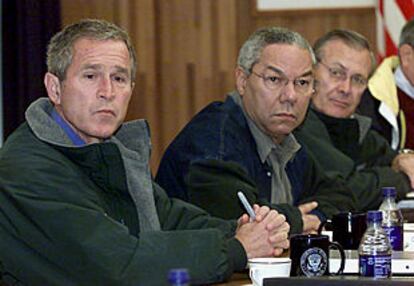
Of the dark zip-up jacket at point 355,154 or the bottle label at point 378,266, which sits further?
the dark zip-up jacket at point 355,154

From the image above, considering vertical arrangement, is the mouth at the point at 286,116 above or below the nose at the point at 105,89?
below

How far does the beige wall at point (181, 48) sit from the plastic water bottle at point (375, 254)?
3017 millimetres

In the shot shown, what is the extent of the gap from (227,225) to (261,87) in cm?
70

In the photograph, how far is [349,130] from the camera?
3.99 meters

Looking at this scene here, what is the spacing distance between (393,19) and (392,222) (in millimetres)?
2900

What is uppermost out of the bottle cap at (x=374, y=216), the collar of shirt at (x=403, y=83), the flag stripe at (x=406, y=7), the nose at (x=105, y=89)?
the flag stripe at (x=406, y=7)

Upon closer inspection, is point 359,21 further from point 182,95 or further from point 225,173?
point 225,173

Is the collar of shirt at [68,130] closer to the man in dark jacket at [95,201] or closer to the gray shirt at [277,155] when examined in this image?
the man in dark jacket at [95,201]

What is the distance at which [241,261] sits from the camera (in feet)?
7.44

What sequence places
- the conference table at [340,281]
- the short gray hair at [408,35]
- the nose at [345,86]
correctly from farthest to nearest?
1. the short gray hair at [408,35]
2. the nose at [345,86]
3. the conference table at [340,281]

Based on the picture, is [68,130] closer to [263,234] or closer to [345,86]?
[263,234]

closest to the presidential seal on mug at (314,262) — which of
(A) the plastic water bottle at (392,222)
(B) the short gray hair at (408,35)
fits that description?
(A) the plastic water bottle at (392,222)

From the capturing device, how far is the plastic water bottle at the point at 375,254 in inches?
79.8

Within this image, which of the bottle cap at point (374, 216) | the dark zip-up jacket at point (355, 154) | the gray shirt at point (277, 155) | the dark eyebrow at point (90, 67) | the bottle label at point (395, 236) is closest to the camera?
the bottle cap at point (374, 216)
